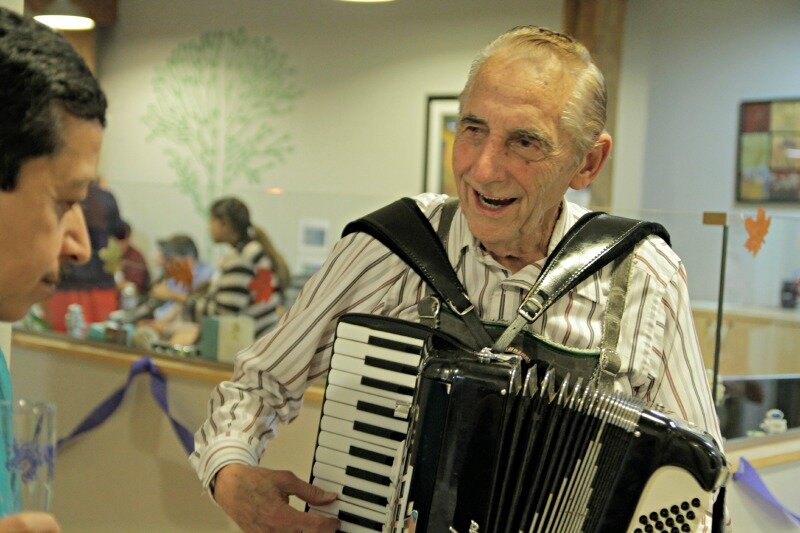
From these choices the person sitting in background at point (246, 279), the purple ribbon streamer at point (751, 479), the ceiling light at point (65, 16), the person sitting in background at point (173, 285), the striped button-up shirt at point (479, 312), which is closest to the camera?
the striped button-up shirt at point (479, 312)

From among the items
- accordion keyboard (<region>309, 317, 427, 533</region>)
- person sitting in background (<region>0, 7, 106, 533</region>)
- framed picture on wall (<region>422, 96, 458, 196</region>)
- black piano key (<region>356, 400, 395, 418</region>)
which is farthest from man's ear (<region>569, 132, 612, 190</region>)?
framed picture on wall (<region>422, 96, 458, 196</region>)

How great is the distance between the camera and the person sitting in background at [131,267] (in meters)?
4.41

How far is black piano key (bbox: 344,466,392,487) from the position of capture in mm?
1668

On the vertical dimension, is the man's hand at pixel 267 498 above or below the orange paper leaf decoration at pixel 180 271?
below

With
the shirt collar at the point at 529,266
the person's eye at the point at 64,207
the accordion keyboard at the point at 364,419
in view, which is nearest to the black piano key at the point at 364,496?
the accordion keyboard at the point at 364,419

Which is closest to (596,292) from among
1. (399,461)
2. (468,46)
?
(399,461)

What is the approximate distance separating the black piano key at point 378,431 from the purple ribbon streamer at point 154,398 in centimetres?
181

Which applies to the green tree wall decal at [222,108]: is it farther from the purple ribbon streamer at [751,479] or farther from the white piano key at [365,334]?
the white piano key at [365,334]

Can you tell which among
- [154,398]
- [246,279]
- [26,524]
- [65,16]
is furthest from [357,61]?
[26,524]

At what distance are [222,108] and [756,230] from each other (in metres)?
5.61

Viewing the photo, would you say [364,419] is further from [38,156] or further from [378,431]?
[38,156]

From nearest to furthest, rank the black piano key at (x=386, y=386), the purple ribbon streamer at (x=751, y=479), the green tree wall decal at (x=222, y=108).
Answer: the black piano key at (x=386, y=386) → the purple ribbon streamer at (x=751, y=479) → the green tree wall decal at (x=222, y=108)

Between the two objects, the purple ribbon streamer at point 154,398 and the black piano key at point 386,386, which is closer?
the black piano key at point 386,386

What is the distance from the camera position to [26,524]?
87 cm
